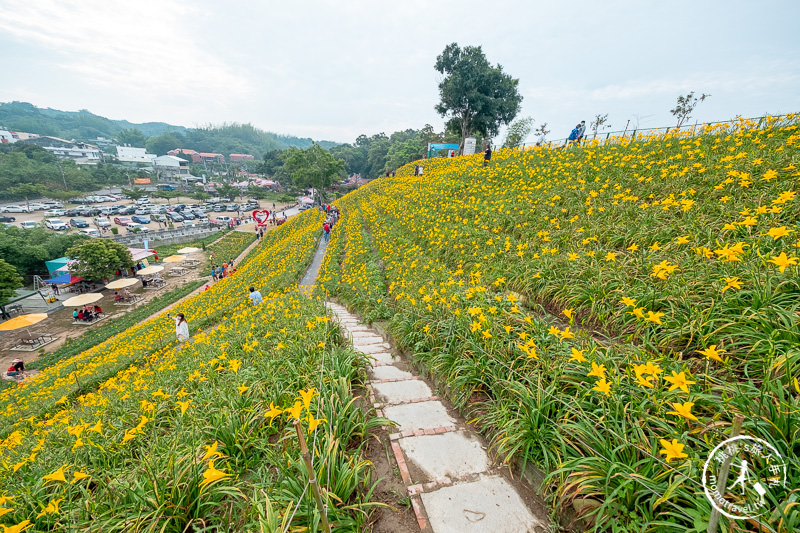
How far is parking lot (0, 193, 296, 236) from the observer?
43156mm

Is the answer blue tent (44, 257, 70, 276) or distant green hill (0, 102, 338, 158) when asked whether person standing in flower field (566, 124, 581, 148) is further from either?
distant green hill (0, 102, 338, 158)

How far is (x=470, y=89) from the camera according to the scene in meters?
26.1

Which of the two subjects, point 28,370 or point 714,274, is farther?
point 28,370

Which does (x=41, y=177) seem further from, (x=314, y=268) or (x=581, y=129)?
(x=581, y=129)

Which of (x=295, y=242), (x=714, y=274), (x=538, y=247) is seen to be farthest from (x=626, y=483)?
(x=295, y=242)

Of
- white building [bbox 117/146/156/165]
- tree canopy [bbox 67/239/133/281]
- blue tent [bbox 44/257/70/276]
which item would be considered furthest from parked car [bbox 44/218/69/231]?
white building [bbox 117/146/156/165]

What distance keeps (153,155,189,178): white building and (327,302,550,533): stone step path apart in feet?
382

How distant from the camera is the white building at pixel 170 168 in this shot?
9221 cm

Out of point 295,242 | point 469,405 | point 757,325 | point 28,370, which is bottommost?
point 28,370

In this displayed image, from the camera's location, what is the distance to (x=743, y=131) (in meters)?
6.15

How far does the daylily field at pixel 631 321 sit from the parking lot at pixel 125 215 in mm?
52336

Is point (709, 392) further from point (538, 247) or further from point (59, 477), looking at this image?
point (59, 477)

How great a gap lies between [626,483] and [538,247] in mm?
4171

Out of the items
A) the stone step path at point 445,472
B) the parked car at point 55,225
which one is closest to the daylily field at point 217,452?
the stone step path at point 445,472
